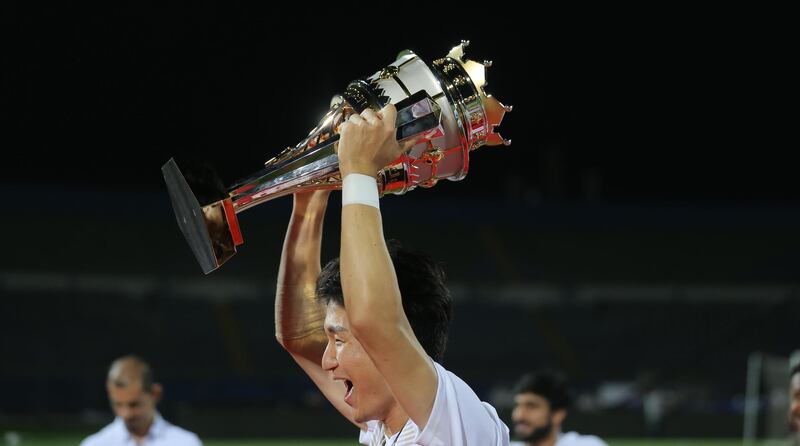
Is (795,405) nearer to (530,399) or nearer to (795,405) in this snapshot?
(795,405)

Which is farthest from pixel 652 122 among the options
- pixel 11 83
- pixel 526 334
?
pixel 11 83

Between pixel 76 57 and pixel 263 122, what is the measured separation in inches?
182

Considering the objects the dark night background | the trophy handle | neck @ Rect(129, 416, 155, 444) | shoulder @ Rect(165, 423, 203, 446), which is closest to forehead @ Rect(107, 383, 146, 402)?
neck @ Rect(129, 416, 155, 444)

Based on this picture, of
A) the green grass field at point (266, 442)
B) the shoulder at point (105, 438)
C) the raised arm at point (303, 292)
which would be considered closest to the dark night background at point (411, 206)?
the green grass field at point (266, 442)

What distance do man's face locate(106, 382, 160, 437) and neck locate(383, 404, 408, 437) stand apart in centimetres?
485

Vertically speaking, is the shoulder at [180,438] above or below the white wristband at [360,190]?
below

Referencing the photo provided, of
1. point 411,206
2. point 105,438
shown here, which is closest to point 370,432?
point 105,438

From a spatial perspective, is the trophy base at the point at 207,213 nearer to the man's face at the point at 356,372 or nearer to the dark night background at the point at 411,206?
the man's face at the point at 356,372

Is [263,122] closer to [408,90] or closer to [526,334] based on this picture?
[526,334]

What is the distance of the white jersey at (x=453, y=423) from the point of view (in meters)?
1.87

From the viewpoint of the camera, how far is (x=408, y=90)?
2.00 metres

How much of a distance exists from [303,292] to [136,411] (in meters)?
4.51

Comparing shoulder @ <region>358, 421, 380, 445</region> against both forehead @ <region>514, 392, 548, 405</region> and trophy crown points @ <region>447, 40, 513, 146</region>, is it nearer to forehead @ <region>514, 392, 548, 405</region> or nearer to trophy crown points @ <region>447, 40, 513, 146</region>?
trophy crown points @ <region>447, 40, 513, 146</region>

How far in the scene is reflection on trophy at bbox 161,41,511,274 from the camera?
6.36 feet
